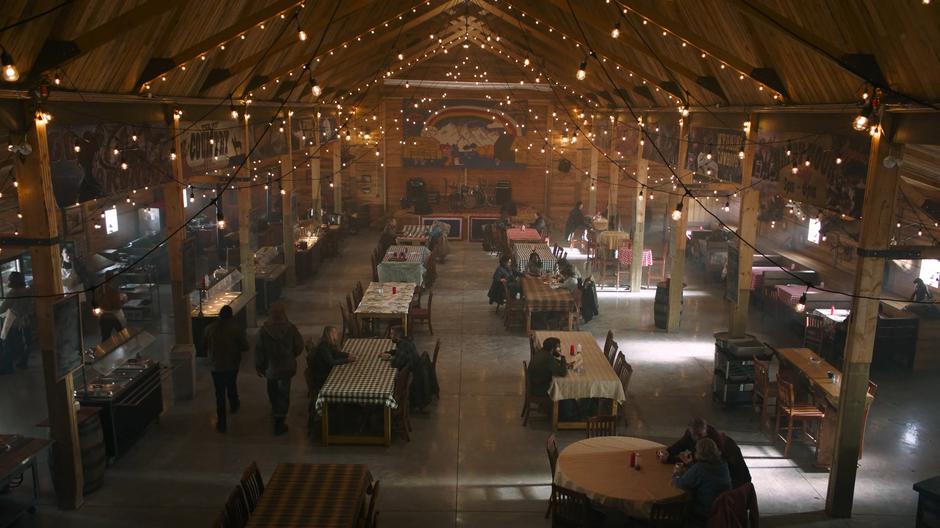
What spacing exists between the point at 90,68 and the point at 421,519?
5502 millimetres

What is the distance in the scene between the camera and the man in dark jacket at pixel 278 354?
28.7ft

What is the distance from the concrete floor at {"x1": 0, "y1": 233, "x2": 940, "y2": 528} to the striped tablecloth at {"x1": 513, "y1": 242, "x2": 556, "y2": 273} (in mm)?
3637

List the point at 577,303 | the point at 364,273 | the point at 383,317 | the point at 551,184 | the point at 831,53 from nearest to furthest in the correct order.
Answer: the point at 831,53
the point at 383,317
the point at 577,303
the point at 364,273
the point at 551,184

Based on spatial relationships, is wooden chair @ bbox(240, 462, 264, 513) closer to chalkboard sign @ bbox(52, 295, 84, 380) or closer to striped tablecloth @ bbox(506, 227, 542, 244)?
chalkboard sign @ bbox(52, 295, 84, 380)

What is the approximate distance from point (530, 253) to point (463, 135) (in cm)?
908

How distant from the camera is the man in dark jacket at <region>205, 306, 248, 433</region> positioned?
8.78 metres

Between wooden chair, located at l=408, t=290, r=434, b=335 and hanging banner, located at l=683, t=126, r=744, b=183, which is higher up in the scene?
hanging banner, located at l=683, t=126, r=744, b=183

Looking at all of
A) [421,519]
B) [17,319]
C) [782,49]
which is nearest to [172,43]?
[17,319]

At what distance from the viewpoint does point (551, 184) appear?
25750 mm

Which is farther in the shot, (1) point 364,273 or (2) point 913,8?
(1) point 364,273

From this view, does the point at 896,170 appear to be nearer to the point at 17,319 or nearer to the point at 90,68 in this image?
the point at 90,68

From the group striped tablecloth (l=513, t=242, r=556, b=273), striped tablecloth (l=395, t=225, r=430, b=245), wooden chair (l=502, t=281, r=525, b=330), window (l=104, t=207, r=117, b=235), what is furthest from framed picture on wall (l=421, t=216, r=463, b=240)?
wooden chair (l=502, t=281, r=525, b=330)

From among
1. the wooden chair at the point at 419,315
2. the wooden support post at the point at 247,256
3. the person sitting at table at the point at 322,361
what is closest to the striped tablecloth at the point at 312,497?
the person sitting at table at the point at 322,361

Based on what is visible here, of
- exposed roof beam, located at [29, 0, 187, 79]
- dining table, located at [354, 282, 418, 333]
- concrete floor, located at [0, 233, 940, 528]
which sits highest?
exposed roof beam, located at [29, 0, 187, 79]
